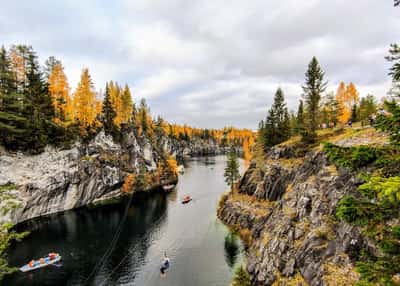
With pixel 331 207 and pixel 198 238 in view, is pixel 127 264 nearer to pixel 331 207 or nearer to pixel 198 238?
pixel 198 238

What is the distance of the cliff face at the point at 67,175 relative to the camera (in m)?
41.5

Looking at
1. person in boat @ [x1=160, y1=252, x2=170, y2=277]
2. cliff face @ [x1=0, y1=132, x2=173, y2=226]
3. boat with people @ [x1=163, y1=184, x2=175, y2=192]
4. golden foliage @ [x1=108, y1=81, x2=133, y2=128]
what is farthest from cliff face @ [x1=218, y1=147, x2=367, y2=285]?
golden foliage @ [x1=108, y1=81, x2=133, y2=128]

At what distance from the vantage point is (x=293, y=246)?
18484mm

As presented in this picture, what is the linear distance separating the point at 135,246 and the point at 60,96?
129ft

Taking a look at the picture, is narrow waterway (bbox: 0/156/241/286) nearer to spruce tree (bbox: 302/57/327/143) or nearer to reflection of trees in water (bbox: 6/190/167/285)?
reflection of trees in water (bbox: 6/190/167/285)

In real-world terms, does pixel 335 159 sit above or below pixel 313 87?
below

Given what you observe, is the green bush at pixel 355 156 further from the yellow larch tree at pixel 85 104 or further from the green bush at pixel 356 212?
the yellow larch tree at pixel 85 104

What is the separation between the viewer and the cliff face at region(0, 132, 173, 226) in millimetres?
41500

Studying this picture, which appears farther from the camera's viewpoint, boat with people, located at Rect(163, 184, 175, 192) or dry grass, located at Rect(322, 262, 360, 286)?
boat with people, located at Rect(163, 184, 175, 192)

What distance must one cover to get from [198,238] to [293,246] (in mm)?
20945

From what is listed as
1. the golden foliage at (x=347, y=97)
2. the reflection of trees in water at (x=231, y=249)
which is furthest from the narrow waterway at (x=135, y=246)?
the golden foliage at (x=347, y=97)

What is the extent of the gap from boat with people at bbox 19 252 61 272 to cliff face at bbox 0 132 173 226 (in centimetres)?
1045

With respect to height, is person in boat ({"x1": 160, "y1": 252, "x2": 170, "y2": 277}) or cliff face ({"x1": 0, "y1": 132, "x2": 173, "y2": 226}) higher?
cliff face ({"x1": 0, "y1": 132, "x2": 173, "y2": 226})

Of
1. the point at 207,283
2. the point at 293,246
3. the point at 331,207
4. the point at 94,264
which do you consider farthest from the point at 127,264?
the point at 331,207
